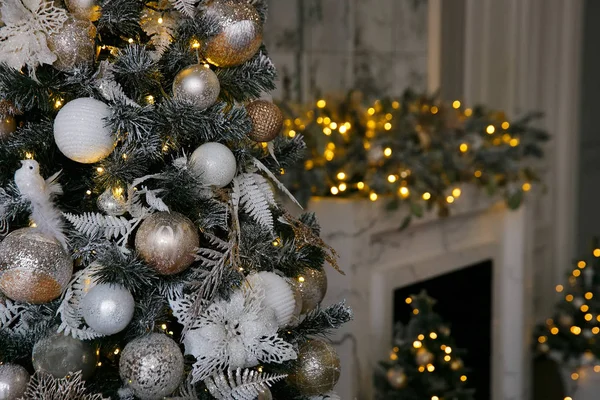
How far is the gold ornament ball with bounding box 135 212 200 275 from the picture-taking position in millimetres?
1100

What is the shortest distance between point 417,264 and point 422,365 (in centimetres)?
43

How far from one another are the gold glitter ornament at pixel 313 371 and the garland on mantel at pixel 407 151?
1164 millimetres

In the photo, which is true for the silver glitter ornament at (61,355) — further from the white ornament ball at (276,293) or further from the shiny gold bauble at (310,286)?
the shiny gold bauble at (310,286)

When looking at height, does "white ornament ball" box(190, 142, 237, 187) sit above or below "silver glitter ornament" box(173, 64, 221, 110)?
below

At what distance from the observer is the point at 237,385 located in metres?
1.14

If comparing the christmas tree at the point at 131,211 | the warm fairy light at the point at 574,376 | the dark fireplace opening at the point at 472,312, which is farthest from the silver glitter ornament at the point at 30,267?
the warm fairy light at the point at 574,376

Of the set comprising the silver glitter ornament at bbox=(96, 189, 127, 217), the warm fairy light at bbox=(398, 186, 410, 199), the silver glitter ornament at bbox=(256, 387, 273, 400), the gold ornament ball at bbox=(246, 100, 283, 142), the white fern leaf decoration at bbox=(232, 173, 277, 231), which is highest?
the warm fairy light at bbox=(398, 186, 410, 199)

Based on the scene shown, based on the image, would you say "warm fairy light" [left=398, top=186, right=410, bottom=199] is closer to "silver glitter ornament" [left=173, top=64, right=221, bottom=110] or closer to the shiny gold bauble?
the shiny gold bauble

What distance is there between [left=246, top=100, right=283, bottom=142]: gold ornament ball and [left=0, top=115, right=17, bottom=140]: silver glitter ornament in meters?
0.38

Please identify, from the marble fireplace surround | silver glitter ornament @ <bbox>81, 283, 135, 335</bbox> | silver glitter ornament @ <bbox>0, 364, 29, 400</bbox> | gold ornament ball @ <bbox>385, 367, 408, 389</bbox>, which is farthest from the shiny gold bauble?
gold ornament ball @ <bbox>385, 367, 408, 389</bbox>

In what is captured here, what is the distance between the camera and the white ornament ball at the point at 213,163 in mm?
1157

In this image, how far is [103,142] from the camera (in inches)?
43.6

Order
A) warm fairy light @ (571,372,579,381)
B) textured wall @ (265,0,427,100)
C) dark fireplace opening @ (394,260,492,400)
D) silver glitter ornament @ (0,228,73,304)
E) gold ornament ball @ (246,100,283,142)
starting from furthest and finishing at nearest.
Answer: warm fairy light @ (571,372,579,381), dark fireplace opening @ (394,260,492,400), textured wall @ (265,0,427,100), gold ornament ball @ (246,100,283,142), silver glitter ornament @ (0,228,73,304)

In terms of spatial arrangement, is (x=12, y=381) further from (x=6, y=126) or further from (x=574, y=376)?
(x=574, y=376)
